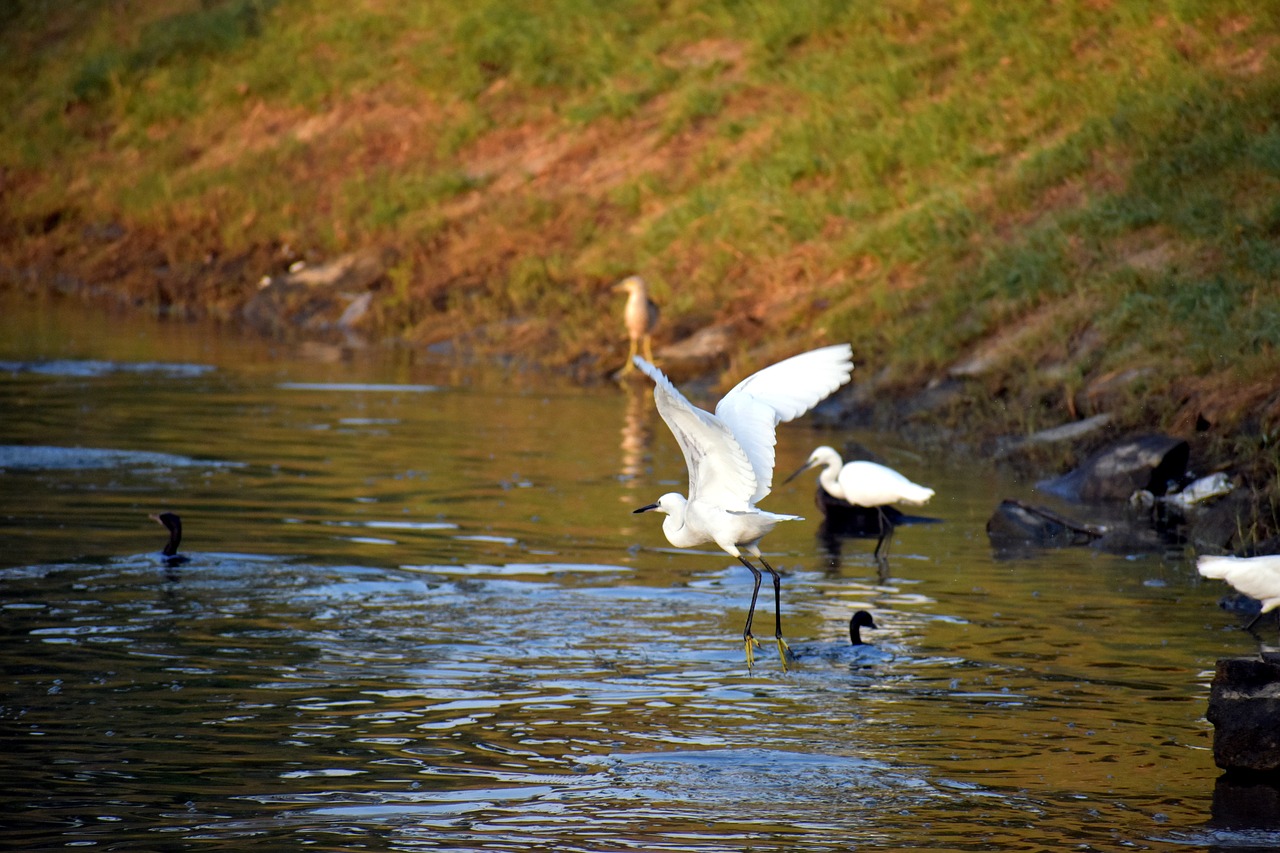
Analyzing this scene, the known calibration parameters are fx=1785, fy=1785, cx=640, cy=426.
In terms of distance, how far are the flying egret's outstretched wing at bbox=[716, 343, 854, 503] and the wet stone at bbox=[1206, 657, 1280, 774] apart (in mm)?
2470

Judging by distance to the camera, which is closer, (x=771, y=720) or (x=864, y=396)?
(x=771, y=720)

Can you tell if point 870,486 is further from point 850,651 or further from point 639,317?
point 639,317

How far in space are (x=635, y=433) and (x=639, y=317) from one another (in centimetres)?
404

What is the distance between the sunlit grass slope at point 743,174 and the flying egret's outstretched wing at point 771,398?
5854 mm

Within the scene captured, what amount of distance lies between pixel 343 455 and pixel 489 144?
16.8m

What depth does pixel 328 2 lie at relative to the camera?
40.0m

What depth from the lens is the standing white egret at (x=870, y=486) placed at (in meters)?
12.6

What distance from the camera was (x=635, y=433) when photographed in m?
18.2

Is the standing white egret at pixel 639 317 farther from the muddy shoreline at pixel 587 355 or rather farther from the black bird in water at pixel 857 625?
the black bird in water at pixel 857 625

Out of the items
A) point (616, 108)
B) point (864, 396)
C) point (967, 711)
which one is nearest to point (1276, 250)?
point (864, 396)

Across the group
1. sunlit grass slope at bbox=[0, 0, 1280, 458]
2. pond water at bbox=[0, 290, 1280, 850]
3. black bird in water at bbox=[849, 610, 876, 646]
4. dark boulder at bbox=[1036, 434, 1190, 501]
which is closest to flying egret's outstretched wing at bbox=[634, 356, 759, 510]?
pond water at bbox=[0, 290, 1280, 850]

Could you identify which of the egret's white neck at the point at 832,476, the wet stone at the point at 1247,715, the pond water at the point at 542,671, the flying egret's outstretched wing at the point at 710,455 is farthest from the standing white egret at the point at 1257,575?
the egret's white neck at the point at 832,476

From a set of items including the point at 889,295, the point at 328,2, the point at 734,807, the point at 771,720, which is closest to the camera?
the point at 734,807

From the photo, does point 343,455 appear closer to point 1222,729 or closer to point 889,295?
point 889,295
